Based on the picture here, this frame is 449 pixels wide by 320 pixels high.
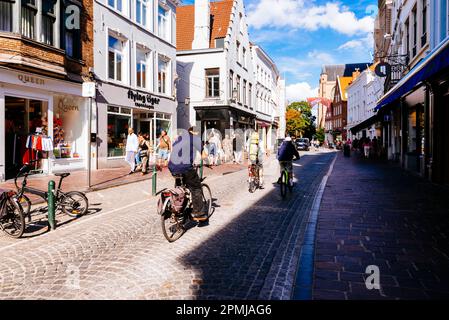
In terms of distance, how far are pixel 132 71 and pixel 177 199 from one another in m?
14.5

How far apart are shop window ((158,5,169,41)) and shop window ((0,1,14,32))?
10.7 meters

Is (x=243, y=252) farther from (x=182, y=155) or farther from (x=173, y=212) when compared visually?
(x=182, y=155)

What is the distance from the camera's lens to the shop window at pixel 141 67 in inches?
745

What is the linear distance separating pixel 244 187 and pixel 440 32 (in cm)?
873

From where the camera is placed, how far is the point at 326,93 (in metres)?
104

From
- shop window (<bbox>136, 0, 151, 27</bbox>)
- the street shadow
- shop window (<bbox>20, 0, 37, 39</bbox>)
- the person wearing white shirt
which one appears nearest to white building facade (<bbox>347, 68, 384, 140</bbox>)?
shop window (<bbox>136, 0, 151, 27</bbox>)

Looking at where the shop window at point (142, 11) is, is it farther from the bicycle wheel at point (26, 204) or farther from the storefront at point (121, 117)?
the bicycle wheel at point (26, 204)

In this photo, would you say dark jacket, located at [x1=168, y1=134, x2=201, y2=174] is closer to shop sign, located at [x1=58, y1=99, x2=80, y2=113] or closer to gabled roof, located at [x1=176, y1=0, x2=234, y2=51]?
shop sign, located at [x1=58, y1=99, x2=80, y2=113]

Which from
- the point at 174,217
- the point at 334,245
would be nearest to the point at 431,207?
the point at 334,245

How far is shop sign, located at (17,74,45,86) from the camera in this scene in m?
11.5

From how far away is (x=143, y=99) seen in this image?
62.1 feet

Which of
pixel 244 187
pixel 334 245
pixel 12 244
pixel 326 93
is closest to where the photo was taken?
pixel 334 245

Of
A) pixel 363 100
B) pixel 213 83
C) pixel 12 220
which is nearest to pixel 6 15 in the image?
pixel 12 220
